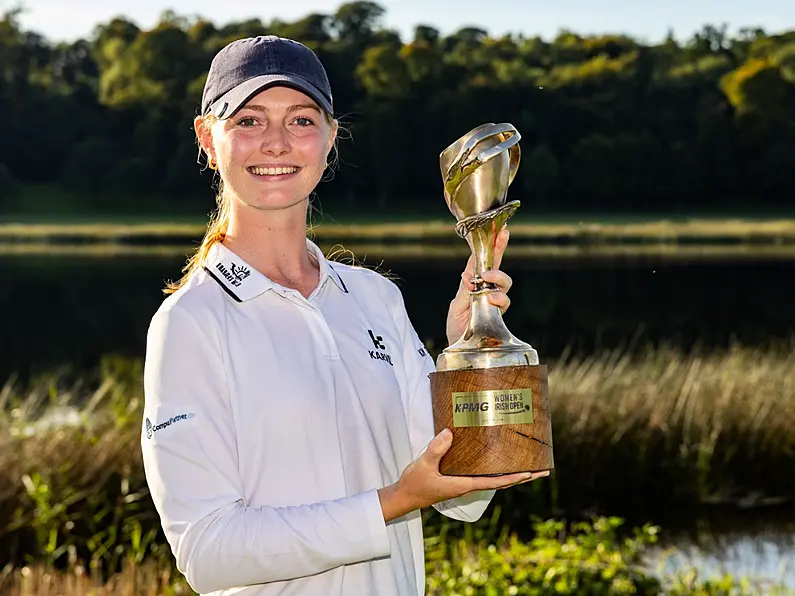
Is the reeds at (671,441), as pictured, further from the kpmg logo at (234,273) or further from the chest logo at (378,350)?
the kpmg logo at (234,273)

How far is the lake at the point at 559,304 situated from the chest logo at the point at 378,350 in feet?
23.6

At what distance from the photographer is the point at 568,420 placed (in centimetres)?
1045

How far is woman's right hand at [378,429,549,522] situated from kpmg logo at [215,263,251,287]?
501 millimetres

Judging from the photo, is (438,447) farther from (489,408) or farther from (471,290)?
(471,290)

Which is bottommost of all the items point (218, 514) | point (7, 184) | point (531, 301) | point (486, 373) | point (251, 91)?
point (531, 301)

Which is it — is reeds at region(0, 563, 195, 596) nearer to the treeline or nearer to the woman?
the woman

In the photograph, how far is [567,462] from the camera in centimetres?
1053

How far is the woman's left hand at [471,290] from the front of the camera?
239 centimetres

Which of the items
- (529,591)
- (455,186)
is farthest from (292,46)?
(529,591)

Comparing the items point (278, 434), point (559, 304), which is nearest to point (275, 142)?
point (278, 434)

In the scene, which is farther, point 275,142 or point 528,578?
point 528,578

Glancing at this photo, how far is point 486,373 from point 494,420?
0.28 feet

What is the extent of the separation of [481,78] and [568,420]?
51.8 m

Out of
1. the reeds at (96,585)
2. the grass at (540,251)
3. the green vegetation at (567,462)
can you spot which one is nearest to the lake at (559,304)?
the grass at (540,251)
